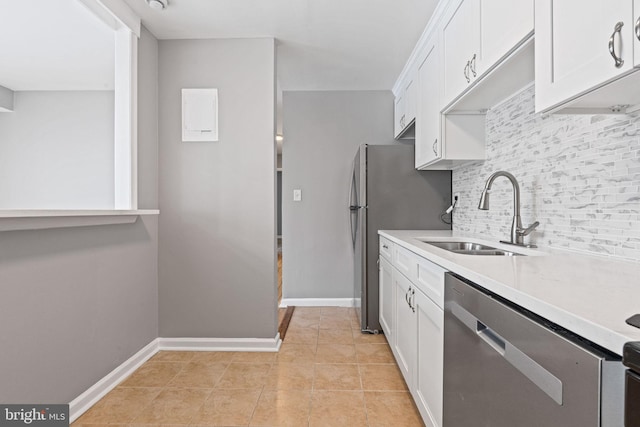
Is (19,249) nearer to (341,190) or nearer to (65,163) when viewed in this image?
(65,163)

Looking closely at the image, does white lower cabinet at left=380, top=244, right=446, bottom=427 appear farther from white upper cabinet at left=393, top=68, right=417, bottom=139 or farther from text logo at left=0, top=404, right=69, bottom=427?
text logo at left=0, top=404, right=69, bottom=427

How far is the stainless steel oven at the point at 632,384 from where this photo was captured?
43cm

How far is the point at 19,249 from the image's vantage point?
1.36 m

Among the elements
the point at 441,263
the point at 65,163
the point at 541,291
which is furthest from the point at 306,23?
the point at 65,163

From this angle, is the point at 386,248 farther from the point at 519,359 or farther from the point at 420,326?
the point at 519,359

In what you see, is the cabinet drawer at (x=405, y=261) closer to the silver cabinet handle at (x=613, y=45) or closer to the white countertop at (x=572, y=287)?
the white countertop at (x=572, y=287)

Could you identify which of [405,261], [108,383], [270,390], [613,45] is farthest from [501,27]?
[108,383]

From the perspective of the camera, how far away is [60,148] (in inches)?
126

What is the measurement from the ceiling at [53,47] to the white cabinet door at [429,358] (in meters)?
2.44

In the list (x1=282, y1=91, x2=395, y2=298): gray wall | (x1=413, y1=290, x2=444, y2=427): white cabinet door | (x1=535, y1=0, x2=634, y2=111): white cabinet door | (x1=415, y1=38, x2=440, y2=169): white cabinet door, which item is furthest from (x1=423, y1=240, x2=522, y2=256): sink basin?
(x1=282, y1=91, x2=395, y2=298): gray wall

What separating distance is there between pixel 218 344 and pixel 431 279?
1.81m

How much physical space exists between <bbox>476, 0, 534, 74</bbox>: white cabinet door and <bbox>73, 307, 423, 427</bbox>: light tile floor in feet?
5.63

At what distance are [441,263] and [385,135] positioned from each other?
253 centimetres

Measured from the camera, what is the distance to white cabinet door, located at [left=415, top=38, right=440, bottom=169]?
2066 millimetres
